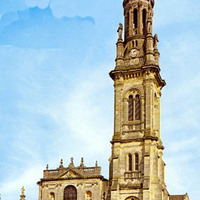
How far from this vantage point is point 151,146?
61.2 metres

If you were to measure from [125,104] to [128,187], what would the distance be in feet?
34.7

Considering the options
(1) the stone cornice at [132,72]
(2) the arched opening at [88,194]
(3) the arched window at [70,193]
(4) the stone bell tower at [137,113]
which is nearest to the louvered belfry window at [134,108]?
(4) the stone bell tower at [137,113]

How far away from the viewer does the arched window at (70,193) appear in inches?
2475

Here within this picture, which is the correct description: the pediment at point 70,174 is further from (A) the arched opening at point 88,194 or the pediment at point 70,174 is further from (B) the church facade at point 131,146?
(A) the arched opening at point 88,194

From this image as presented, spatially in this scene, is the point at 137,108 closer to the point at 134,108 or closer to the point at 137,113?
the point at 134,108

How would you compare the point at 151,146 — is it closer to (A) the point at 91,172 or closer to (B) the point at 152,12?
(A) the point at 91,172

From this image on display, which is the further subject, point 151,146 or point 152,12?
point 152,12

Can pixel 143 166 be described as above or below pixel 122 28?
below

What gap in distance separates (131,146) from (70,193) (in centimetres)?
934

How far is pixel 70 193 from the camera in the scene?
63.0 meters

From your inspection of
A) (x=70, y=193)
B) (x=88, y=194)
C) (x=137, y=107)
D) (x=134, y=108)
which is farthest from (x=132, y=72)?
(x=70, y=193)

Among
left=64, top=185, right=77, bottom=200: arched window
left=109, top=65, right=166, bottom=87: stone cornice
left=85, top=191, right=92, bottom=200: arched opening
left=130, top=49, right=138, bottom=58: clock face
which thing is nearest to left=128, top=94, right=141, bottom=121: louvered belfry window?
left=109, top=65, right=166, bottom=87: stone cornice

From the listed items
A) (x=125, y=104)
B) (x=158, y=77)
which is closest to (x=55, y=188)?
(x=125, y=104)

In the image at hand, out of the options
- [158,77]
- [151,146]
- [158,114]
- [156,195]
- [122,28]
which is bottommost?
[156,195]
